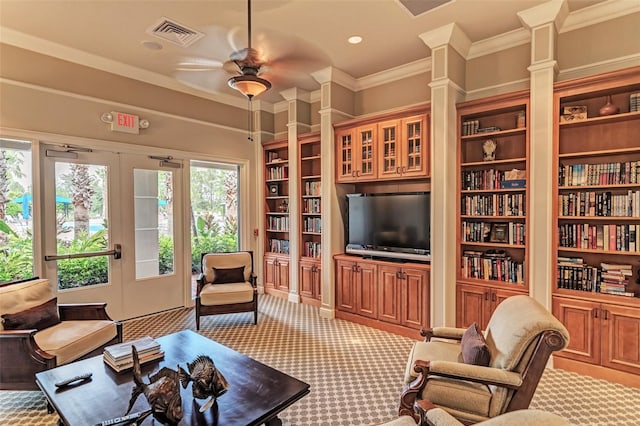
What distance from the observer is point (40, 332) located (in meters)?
2.73

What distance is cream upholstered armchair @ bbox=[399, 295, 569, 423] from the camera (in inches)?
70.2

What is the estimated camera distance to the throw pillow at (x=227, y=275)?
4.44 metres

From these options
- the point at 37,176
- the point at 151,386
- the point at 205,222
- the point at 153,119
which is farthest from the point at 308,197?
the point at 151,386

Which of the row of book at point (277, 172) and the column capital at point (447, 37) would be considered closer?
the column capital at point (447, 37)

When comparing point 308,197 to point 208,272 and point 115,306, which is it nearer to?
point 208,272

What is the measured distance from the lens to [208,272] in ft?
14.6

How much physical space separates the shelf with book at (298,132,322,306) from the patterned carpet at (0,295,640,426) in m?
0.58

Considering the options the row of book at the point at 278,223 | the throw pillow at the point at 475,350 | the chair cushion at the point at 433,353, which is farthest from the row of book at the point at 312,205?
the throw pillow at the point at 475,350

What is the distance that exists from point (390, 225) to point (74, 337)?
10.6 ft

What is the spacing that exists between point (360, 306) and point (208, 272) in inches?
79.6

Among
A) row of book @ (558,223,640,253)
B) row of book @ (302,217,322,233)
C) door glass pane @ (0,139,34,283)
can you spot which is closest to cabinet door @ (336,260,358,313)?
row of book @ (302,217,322,233)

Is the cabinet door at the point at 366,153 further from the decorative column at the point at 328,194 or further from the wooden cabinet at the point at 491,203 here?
the wooden cabinet at the point at 491,203

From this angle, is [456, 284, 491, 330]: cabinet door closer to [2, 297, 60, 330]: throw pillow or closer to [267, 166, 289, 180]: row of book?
[267, 166, 289, 180]: row of book

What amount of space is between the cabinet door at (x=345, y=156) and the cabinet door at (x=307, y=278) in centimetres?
143
